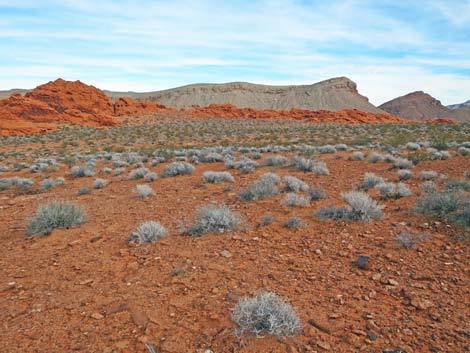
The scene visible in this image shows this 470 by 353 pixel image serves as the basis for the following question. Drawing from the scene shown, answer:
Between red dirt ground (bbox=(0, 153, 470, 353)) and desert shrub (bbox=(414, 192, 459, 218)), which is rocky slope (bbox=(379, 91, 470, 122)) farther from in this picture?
red dirt ground (bbox=(0, 153, 470, 353))

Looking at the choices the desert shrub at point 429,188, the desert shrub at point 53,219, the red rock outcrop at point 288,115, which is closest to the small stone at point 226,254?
the desert shrub at point 53,219

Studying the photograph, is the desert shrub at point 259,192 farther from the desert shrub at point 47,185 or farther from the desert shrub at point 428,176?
the desert shrub at point 47,185

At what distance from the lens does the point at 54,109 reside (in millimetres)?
52375

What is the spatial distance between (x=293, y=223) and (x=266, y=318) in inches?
100

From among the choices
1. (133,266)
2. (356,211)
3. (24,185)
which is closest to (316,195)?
(356,211)

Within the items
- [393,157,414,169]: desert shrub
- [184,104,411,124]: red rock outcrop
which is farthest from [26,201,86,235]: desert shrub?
[184,104,411,124]: red rock outcrop

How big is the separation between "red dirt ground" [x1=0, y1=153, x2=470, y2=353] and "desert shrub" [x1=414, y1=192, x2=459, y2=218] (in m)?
0.25

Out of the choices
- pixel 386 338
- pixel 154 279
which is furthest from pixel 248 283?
pixel 386 338

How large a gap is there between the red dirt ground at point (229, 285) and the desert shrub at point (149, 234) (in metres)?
0.17

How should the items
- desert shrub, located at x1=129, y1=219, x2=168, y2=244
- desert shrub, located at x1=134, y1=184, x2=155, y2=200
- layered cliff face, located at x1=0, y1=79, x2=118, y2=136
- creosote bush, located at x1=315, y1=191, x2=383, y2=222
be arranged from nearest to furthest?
desert shrub, located at x1=129, y1=219, x2=168, y2=244 < creosote bush, located at x1=315, y1=191, x2=383, y2=222 < desert shrub, located at x1=134, y1=184, x2=155, y2=200 < layered cliff face, located at x1=0, y1=79, x2=118, y2=136

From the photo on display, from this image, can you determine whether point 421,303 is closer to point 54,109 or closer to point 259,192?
point 259,192

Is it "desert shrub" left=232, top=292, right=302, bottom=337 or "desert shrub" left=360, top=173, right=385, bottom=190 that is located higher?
"desert shrub" left=360, top=173, right=385, bottom=190

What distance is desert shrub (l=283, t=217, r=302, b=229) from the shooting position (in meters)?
5.36

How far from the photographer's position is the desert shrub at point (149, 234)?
5134mm
